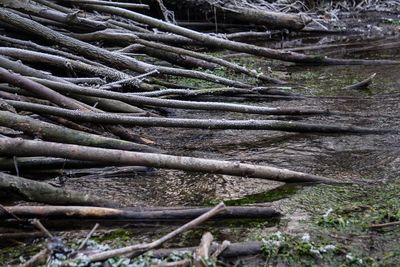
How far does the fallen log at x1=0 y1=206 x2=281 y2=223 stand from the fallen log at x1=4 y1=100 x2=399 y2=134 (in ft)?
3.34

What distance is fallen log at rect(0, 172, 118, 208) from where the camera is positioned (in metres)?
2.46

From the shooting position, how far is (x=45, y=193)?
2471mm

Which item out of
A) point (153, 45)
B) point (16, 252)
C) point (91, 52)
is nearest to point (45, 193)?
point (16, 252)

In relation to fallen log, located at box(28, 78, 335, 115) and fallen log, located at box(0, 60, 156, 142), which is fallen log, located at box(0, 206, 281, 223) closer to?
fallen log, located at box(0, 60, 156, 142)

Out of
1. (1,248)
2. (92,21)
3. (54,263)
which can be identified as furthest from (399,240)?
(92,21)

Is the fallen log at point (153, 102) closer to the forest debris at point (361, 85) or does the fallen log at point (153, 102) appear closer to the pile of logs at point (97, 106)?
the pile of logs at point (97, 106)

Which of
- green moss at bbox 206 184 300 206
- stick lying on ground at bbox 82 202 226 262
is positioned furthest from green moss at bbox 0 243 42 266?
green moss at bbox 206 184 300 206

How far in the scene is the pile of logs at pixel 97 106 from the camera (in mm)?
2502

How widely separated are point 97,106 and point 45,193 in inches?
59.9

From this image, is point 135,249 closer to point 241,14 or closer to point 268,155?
point 268,155

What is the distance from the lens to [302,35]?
950 centimetres

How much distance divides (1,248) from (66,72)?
246 centimetres

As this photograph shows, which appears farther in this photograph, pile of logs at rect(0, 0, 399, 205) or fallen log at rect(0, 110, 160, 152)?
fallen log at rect(0, 110, 160, 152)

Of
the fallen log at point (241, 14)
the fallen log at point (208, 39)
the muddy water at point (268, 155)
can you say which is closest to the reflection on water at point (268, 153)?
the muddy water at point (268, 155)
